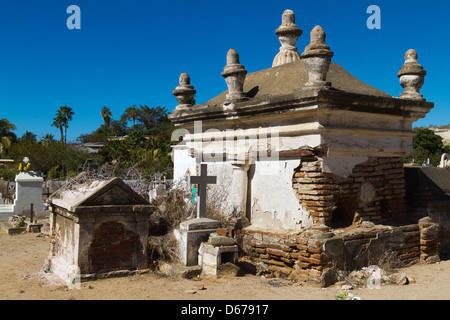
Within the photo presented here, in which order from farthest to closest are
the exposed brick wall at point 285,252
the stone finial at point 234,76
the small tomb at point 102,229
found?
the stone finial at point 234,76 → the exposed brick wall at point 285,252 → the small tomb at point 102,229

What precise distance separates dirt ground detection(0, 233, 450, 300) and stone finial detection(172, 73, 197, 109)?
432cm

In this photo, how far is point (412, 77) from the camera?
8.16 m

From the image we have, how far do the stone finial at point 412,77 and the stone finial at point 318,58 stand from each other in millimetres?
2470

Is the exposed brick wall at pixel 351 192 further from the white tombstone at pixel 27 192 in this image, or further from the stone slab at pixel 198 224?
the white tombstone at pixel 27 192

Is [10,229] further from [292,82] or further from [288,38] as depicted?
[288,38]

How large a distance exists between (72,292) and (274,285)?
284 cm

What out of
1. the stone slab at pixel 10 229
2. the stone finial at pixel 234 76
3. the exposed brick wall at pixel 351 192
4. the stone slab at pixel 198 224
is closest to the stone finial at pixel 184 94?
the stone finial at pixel 234 76

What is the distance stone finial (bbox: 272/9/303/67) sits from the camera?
9562 millimetres

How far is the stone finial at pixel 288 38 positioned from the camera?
31.4 feet

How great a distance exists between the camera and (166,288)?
5.84 m

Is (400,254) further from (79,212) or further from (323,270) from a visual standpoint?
(79,212)

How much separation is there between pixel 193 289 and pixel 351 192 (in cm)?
321

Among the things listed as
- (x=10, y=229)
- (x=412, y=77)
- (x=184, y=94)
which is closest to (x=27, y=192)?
(x=10, y=229)

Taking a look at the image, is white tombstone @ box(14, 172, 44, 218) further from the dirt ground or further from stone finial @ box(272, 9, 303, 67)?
stone finial @ box(272, 9, 303, 67)
